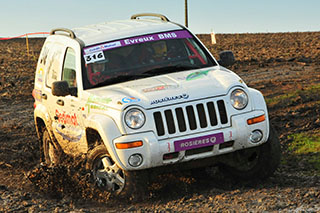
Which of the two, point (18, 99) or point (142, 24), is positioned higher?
point (142, 24)

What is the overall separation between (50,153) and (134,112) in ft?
9.96

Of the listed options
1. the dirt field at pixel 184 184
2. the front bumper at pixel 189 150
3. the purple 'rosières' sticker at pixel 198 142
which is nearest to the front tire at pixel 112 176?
the dirt field at pixel 184 184

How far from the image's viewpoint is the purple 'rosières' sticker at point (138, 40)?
7.67 metres

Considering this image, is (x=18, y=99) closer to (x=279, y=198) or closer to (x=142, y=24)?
(x=142, y=24)

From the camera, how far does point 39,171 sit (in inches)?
321

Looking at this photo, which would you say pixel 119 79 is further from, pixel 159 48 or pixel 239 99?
pixel 239 99

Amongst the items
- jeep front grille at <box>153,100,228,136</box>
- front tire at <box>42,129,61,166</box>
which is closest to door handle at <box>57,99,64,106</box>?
front tire at <box>42,129,61,166</box>

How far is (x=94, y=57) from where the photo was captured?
759 cm

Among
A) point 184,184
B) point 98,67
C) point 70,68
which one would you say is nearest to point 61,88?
point 98,67

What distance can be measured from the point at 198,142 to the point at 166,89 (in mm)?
688

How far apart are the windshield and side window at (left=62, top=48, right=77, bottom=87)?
0.25 m

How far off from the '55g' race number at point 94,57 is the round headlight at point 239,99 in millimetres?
1854

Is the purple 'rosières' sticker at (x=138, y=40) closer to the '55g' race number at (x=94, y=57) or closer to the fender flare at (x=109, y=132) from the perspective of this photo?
the '55g' race number at (x=94, y=57)

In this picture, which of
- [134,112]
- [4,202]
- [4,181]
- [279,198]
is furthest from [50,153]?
[279,198]
